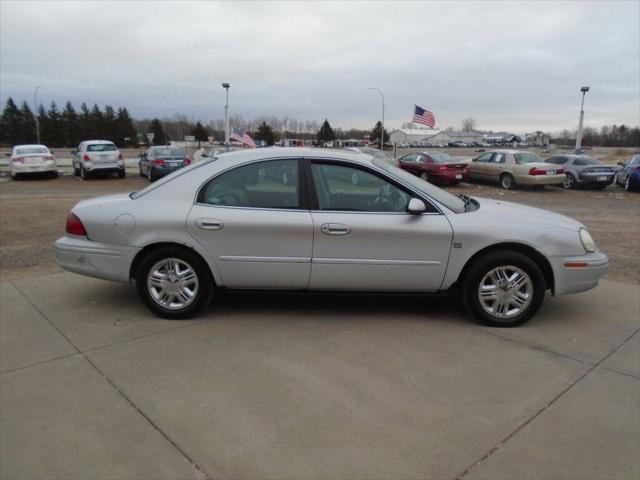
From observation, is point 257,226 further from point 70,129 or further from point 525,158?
point 70,129

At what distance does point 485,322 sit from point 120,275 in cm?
329

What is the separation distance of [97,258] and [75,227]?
39 centimetres

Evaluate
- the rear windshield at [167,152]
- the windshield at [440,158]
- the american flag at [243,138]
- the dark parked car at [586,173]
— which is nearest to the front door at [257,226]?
the windshield at [440,158]

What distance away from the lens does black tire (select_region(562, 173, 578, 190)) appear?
1906 cm

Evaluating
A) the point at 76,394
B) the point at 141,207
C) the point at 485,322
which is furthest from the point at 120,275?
the point at 485,322

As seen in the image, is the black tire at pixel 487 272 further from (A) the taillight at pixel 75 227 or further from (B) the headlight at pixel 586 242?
(A) the taillight at pixel 75 227

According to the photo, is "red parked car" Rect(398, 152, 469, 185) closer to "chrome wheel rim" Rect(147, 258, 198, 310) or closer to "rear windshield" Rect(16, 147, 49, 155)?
"rear windshield" Rect(16, 147, 49, 155)

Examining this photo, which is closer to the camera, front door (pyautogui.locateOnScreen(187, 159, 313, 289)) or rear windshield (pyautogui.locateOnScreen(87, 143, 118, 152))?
front door (pyautogui.locateOnScreen(187, 159, 313, 289))

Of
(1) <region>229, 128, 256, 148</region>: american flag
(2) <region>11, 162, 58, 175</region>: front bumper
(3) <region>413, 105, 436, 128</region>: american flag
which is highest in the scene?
(3) <region>413, 105, 436, 128</region>: american flag

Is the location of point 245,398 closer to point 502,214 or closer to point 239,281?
point 239,281

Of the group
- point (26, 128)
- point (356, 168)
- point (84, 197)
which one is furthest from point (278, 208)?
point (26, 128)

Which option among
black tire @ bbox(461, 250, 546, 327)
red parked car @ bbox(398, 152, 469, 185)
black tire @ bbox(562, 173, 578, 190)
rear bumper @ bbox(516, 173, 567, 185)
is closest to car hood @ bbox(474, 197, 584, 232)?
black tire @ bbox(461, 250, 546, 327)

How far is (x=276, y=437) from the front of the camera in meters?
2.81

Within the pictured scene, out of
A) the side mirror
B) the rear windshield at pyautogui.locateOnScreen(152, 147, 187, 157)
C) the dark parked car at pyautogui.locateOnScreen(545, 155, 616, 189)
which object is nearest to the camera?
the side mirror
